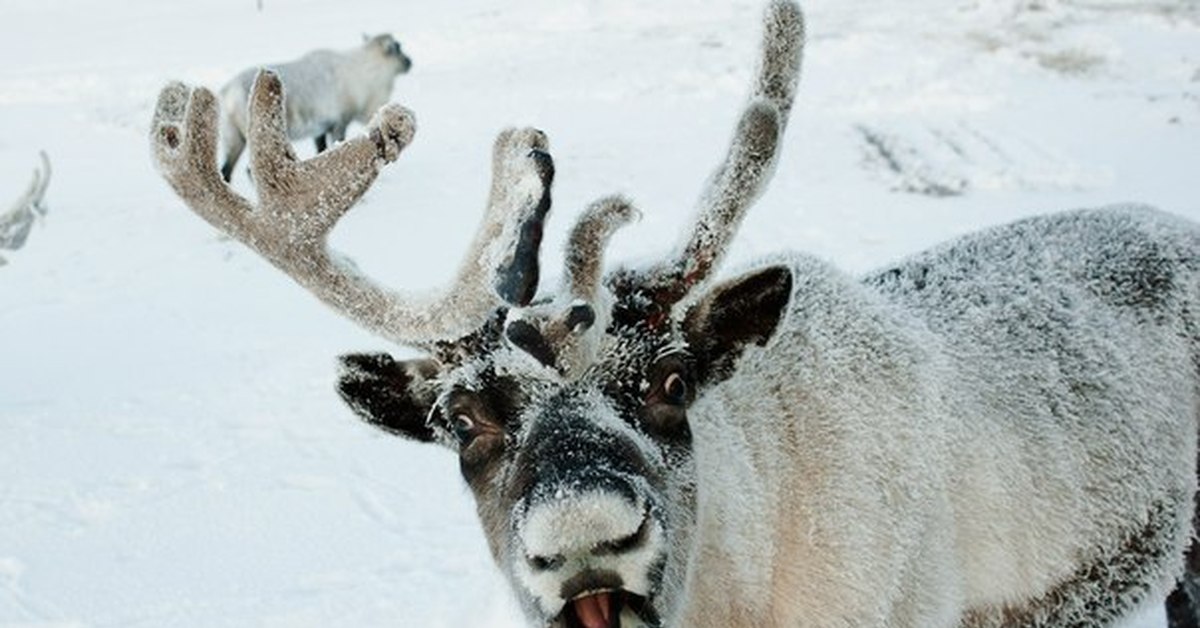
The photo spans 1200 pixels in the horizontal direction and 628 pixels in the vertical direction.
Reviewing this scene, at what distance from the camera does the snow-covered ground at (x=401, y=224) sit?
543 centimetres

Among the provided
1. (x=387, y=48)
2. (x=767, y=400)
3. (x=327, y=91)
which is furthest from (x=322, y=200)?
(x=387, y=48)

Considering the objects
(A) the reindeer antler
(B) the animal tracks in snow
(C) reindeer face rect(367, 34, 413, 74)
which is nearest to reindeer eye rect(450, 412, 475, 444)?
(A) the reindeer antler

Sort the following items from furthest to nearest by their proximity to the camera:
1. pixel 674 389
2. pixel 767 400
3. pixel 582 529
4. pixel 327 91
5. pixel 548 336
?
pixel 327 91, pixel 767 400, pixel 674 389, pixel 548 336, pixel 582 529

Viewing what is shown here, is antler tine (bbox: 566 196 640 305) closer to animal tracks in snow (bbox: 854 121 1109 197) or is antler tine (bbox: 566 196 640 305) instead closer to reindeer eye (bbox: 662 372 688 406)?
reindeer eye (bbox: 662 372 688 406)

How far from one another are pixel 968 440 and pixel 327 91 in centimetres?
1337

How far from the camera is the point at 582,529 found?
2184mm

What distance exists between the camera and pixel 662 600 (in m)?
2.46

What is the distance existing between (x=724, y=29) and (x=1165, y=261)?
17371mm

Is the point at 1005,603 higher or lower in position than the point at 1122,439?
lower

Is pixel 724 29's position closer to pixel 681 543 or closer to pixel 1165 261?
pixel 1165 261

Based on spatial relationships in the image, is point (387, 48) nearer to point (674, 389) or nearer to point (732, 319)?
point (732, 319)

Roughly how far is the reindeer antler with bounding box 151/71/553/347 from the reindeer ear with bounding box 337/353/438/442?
104 mm

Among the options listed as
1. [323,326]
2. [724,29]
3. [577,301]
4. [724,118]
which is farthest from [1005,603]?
[724,29]

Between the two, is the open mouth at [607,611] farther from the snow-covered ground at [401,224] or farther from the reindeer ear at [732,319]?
the snow-covered ground at [401,224]
